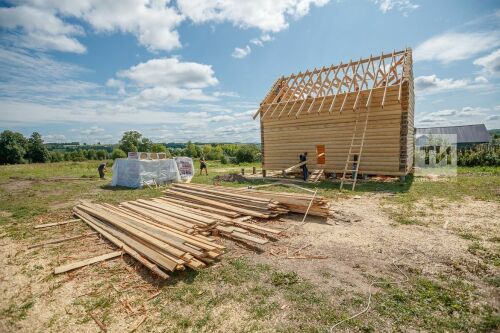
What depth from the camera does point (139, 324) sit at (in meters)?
3.57

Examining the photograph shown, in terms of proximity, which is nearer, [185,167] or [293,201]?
[293,201]

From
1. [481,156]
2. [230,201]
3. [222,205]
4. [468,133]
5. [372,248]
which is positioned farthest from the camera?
[468,133]

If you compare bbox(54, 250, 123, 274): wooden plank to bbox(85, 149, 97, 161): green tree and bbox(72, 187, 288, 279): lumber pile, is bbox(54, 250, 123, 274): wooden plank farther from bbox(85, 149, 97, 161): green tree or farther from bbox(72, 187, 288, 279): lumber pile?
bbox(85, 149, 97, 161): green tree

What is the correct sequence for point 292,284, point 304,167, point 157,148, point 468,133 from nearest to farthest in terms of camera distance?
point 292,284, point 304,167, point 468,133, point 157,148

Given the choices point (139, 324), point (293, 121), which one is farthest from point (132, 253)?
point (293, 121)

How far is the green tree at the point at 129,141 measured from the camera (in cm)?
6903

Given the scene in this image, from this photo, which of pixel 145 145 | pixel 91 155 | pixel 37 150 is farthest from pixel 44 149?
pixel 145 145

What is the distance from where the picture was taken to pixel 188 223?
6.92 metres

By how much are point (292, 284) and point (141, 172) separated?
12.9m

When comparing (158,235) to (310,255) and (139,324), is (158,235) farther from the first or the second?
(310,255)

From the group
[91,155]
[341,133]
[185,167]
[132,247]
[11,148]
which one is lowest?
[132,247]

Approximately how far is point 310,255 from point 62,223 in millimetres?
7512

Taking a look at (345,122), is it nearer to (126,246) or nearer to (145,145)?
(126,246)

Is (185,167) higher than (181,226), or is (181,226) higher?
(185,167)
